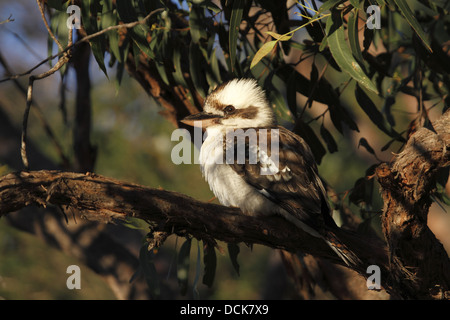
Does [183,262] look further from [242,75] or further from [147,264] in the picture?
[242,75]

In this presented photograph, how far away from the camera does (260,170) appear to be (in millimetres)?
2285

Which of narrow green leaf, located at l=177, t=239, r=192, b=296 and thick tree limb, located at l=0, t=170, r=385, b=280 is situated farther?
narrow green leaf, located at l=177, t=239, r=192, b=296

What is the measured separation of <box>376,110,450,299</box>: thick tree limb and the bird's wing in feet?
1.01

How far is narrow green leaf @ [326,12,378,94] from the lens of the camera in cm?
186

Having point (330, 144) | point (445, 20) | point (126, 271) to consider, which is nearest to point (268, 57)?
point (330, 144)

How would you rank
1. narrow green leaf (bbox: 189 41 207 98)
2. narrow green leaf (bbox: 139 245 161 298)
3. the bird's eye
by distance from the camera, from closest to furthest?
narrow green leaf (bbox: 139 245 161 298)
narrow green leaf (bbox: 189 41 207 98)
the bird's eye

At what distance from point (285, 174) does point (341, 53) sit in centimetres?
59

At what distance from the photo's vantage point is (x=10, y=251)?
163 inches

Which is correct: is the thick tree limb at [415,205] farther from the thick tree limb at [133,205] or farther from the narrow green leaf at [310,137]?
the narrow green leaf at [310,137]

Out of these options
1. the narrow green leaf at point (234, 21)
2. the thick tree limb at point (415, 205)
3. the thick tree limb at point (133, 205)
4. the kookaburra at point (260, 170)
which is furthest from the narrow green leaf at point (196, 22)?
the thick tree limb at point (415, 205)

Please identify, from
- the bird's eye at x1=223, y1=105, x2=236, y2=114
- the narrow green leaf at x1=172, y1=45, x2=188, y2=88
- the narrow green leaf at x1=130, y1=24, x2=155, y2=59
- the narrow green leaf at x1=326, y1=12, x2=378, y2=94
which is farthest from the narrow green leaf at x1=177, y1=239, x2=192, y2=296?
the narrow green leaf at x1=326, y1=12, x2=378, y2=94

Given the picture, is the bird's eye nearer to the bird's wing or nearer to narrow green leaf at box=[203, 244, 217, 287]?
the bird's wing
